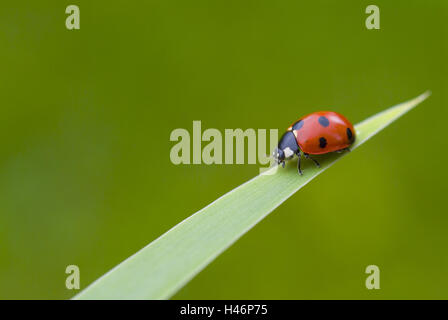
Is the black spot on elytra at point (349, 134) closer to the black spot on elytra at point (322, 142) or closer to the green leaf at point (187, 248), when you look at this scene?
the black spot on elytra at point (322, 142)

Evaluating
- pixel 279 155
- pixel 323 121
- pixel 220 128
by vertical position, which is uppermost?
pixel 220 128

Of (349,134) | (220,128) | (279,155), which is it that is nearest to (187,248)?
(279,155)

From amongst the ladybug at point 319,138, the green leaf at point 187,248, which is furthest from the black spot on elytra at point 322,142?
the green leaf at point 187,248

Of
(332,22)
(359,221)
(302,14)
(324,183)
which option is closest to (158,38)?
(302,14)

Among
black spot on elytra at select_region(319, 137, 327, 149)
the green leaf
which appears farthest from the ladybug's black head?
the green leaf

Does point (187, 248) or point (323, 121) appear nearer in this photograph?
point (187, 248)

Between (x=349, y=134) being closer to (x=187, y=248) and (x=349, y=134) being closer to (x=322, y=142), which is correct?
(x=322, y=142)
